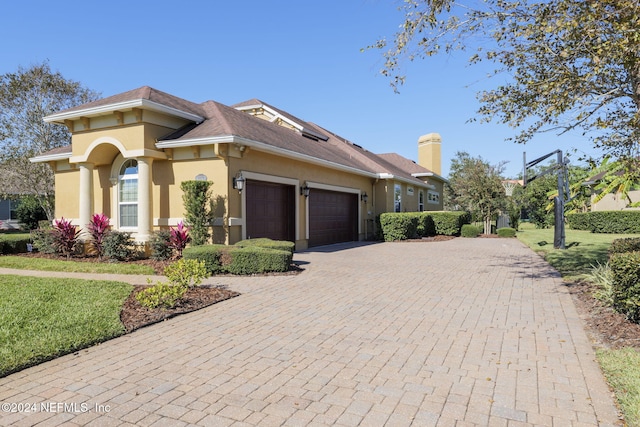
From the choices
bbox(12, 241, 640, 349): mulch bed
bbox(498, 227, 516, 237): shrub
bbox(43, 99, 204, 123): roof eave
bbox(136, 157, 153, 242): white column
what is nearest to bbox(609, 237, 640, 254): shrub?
bbox(12, 241, 640, 349): mulch bed

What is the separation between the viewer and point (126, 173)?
1401 cm

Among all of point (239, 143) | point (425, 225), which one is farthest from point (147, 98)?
point (425, 225)

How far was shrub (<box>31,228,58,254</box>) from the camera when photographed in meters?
13.3

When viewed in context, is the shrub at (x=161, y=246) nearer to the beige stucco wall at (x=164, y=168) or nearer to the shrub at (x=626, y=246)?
the beige stucco wall at (x=164, y=168)

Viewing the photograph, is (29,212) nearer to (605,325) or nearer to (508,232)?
(508,232)

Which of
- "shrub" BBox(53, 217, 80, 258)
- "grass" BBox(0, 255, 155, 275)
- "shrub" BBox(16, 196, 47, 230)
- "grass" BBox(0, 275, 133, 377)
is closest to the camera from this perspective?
"grass" BBox(0, 275, 133, 377)

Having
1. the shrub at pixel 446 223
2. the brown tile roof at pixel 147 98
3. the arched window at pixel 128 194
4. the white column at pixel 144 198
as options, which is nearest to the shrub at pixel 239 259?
the white column at pixel 144 198

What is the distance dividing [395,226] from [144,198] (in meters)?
13.4

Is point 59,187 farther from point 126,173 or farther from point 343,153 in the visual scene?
point 343,153

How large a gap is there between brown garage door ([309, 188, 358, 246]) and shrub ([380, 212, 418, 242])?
1682 mm

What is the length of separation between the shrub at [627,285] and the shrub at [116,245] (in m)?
12.1

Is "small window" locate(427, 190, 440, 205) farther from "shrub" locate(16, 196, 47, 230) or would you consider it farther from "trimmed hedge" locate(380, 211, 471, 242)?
"shrub" locate(16, 196, 47, 230)

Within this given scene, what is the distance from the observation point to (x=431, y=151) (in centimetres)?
3734

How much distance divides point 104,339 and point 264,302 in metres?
2.71
